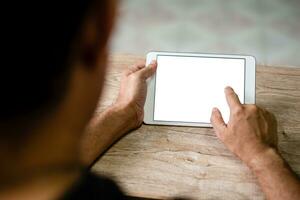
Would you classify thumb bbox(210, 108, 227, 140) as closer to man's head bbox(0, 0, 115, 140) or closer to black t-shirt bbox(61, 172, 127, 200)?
black t-shirt bbox(61, 172, 127, 200)

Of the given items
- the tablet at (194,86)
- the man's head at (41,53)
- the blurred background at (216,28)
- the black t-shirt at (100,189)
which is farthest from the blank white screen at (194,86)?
the blurred background at (216,28)

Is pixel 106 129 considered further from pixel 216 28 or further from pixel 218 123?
pixel 216 28

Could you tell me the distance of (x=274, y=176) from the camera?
32.3 inches

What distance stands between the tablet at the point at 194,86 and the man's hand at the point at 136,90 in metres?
0.01

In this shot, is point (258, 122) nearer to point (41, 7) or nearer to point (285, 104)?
point (285, 104)

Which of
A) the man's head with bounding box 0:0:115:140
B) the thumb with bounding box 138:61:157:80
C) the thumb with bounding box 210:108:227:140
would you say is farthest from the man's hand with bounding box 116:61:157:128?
the man's head with bounding box 0:0:115:140

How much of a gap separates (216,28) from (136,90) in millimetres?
857

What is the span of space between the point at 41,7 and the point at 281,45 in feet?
4.80

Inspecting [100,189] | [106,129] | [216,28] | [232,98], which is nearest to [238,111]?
[232,98]

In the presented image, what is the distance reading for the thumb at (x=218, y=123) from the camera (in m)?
0.88

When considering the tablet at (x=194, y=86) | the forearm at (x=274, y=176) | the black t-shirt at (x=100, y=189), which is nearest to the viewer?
the black t-shirt at (x=100, y=189)

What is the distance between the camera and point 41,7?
0.31m

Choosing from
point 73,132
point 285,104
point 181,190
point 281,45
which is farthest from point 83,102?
point 281,45

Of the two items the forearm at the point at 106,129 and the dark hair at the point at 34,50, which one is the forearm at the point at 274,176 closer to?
the forearm at the point at 106,129
